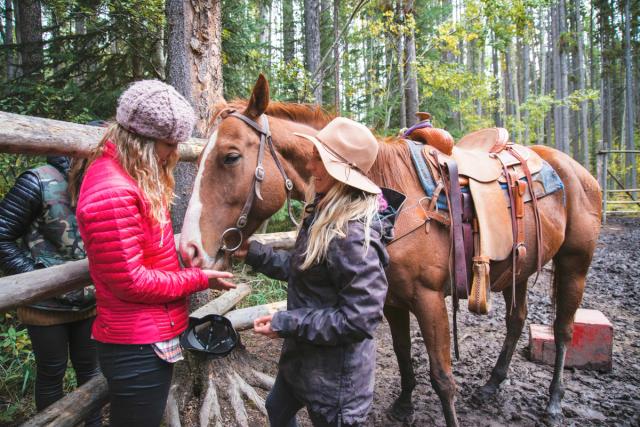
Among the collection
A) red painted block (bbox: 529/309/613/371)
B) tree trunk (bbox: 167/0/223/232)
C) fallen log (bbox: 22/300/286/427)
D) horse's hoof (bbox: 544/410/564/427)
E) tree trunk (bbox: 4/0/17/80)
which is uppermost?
tree trunk (bbox: 4/0/17/80)

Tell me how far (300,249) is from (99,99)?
5859 mm

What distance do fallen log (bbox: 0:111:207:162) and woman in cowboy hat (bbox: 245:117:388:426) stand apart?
1.30m

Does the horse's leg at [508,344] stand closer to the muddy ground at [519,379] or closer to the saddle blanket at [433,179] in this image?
the muddy ground at [519,379]

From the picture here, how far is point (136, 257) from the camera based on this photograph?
1.46 m

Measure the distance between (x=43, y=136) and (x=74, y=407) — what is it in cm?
161

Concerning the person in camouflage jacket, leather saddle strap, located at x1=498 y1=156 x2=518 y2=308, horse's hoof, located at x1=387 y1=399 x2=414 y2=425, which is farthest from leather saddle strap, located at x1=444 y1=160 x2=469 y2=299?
the person in camouflage jacket

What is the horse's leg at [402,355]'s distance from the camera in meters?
2.94

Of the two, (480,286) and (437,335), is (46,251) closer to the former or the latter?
(437,335)

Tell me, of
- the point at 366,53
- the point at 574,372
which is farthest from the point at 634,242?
the point at 366,53

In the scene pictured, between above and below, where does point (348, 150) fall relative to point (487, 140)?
below

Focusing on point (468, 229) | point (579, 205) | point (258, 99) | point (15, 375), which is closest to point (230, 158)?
point (258, 99)

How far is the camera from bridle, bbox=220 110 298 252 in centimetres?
212

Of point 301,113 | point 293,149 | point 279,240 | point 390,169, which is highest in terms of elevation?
point 301,113

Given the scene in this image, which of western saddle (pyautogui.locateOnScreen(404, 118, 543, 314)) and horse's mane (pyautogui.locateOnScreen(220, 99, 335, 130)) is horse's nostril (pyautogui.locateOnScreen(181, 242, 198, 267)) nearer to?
horse's mane (pyautogui.locateOnScreen(220, 99, 335, 130))
